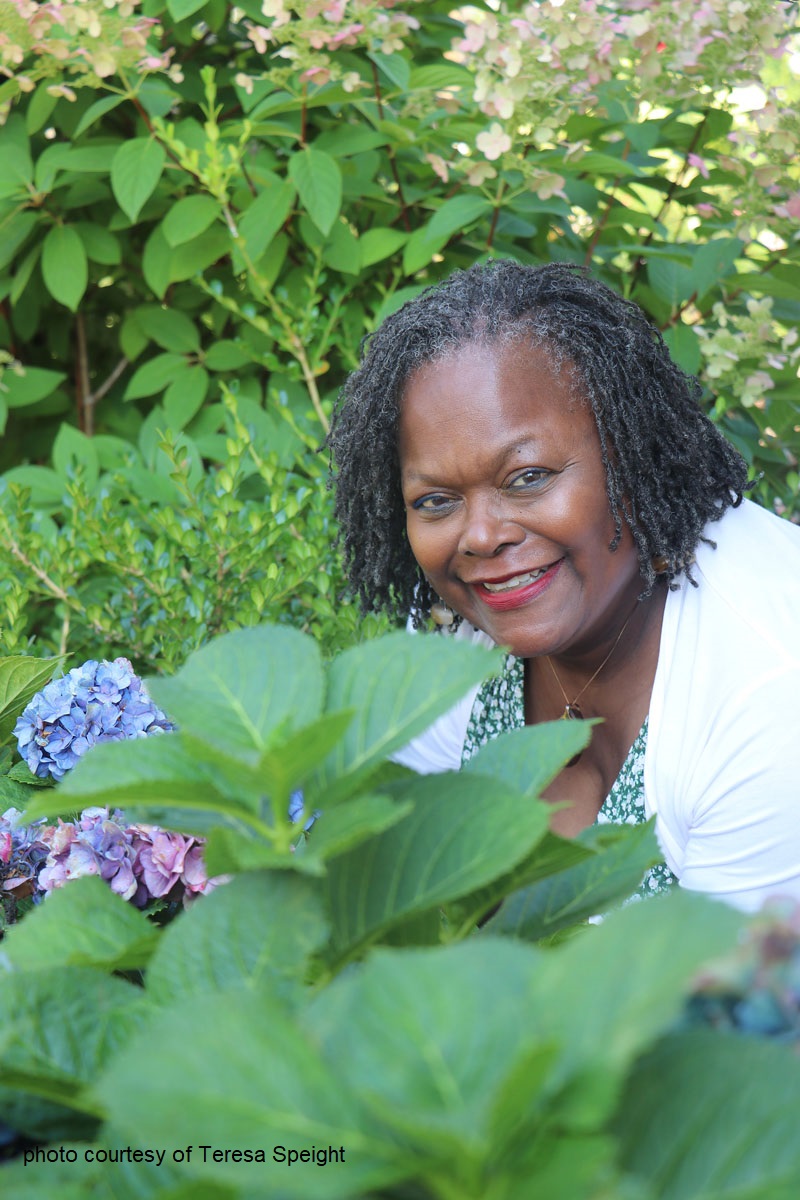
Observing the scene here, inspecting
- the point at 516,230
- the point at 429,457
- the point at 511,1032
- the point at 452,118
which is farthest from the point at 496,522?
the point at 511,1032

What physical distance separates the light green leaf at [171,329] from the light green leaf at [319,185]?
0.49m

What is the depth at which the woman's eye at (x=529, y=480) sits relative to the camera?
183 cm

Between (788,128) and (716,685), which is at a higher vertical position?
(788,128)

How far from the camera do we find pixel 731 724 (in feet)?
5.77

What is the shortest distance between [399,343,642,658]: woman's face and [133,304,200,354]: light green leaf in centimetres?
104

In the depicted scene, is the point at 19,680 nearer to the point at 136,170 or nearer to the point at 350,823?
the point at 350,823

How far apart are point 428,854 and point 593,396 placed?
134cm

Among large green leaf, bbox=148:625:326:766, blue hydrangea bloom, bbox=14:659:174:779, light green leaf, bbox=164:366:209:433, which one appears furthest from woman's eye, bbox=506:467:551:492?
large green leaf, bbox=148:625:326:766

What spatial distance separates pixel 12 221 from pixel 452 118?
98 cm

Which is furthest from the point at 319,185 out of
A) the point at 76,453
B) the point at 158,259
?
the point at 76,453

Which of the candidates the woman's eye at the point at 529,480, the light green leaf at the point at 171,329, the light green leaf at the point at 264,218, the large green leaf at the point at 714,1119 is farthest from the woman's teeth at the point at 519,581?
the large green leaf at the point at 714,1119

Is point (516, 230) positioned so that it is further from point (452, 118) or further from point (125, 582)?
point (125, 582)

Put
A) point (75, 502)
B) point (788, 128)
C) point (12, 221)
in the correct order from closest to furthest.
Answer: point (75, 502), point (788, 128), point (12, 221)

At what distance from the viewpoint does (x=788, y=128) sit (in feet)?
8.23
